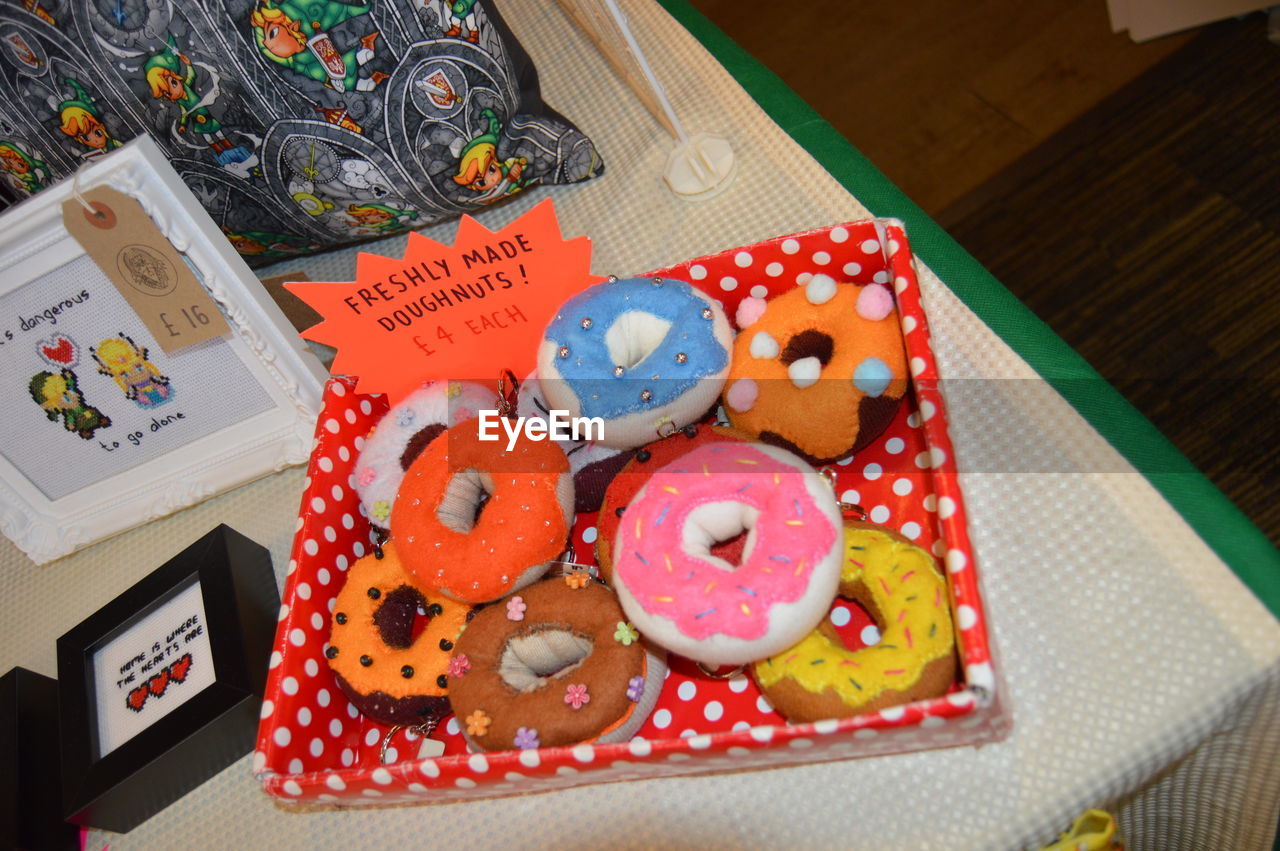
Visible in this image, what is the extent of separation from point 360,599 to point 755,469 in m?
0.37

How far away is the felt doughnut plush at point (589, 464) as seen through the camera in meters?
0.81

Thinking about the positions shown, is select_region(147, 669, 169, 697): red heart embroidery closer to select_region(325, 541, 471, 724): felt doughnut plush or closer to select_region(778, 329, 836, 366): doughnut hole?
select_region(325, 541, 471, 724): felt doughnut plush

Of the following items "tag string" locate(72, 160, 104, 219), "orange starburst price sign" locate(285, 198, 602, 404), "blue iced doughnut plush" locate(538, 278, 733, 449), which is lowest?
"blue iced doughnut plush" locate(538, 278, 733, 449)

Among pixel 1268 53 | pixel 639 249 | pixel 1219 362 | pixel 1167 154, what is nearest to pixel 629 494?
pixel 639 249

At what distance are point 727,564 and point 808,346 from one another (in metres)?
0.23

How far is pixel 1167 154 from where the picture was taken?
1584mm

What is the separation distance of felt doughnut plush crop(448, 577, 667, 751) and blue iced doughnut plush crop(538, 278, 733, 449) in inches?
5.5

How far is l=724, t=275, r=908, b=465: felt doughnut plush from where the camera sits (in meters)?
0.74

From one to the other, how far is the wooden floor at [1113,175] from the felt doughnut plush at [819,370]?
833 mm

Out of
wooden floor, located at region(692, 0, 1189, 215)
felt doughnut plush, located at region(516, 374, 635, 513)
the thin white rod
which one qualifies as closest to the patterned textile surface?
felt doughnut plush, located at region(516, 374, 635, 513)

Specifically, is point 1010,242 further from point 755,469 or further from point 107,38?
point 107,38

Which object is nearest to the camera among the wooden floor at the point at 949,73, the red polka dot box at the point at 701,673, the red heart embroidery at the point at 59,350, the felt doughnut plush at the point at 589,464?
the red polka dot box at the point at 701,673

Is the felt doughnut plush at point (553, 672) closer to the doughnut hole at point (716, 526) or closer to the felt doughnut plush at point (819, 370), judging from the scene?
the doughnut hole at point (716, 526)

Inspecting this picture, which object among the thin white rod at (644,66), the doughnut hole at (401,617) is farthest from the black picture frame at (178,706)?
the thin white rod at (644,66)
